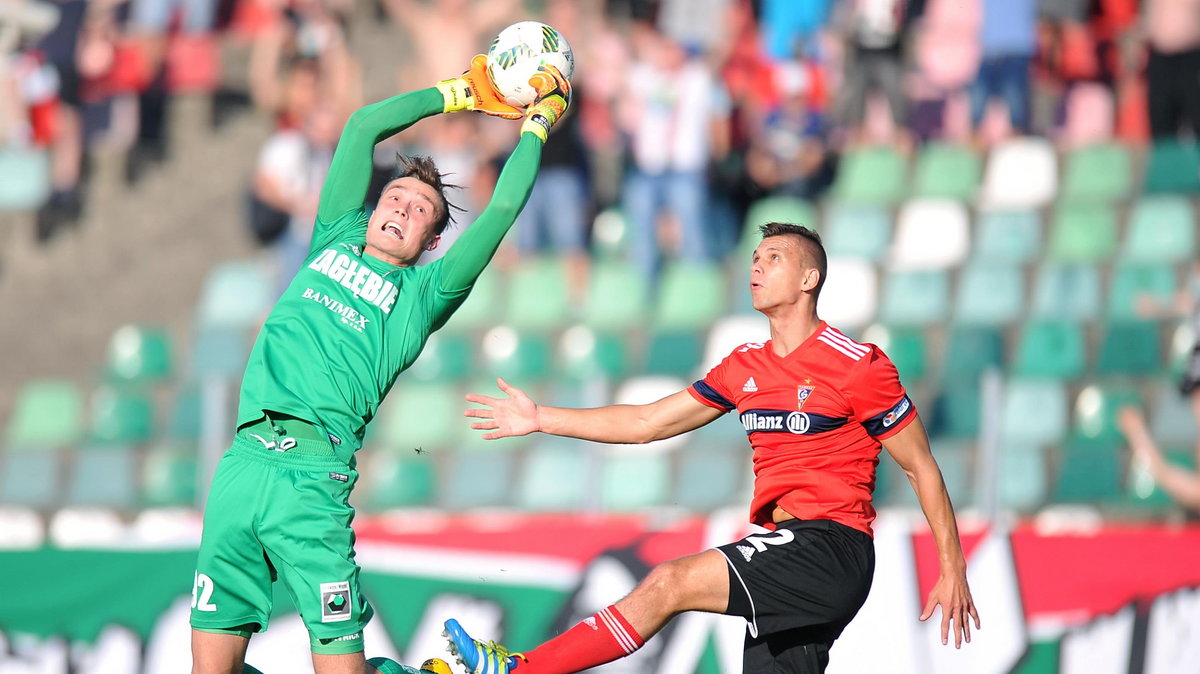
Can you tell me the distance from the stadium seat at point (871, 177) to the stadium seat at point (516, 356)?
2.87 meters

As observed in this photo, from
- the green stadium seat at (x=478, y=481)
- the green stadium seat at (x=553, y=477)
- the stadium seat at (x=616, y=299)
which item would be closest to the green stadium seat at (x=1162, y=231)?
the stadium seat at (x=616, y=299)

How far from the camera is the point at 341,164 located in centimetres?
532

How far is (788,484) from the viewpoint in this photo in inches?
210

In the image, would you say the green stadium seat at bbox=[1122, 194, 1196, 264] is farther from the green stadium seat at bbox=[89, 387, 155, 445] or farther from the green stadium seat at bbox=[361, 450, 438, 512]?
the green stadium seat at bbox=[89, 387, 155, 445]

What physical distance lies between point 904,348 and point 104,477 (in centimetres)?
656

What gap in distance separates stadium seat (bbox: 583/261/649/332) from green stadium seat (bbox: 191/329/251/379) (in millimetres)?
3071

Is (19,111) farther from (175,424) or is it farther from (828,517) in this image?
(828,517)

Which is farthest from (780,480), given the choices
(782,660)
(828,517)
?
(782,660)

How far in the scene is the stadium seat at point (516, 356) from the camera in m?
11.5

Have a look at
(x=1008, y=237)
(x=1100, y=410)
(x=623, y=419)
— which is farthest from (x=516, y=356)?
(x=623, y=419)

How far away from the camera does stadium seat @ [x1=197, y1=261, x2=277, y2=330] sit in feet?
41.7

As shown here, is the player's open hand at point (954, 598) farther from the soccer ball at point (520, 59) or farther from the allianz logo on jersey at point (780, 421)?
the soccer ball at point (520, 59)

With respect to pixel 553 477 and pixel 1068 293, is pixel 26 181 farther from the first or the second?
pixel 1068 293

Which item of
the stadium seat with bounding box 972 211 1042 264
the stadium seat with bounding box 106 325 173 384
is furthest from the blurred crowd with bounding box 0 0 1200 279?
the stadium seat with bounding box 106 325 173 384
